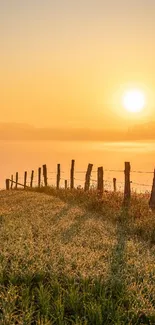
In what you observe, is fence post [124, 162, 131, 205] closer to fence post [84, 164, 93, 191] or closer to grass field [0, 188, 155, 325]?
grass field [0, 188, 155, 325]

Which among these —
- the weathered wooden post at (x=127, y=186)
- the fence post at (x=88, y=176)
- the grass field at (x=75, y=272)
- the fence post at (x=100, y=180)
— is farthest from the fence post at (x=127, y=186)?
the fence post at (x=88, y=176)

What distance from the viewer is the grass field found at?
6906 millimetres

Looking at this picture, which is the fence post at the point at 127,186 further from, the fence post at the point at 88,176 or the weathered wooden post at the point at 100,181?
the fence post at the point at 88,176

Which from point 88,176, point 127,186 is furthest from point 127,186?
point 88,176

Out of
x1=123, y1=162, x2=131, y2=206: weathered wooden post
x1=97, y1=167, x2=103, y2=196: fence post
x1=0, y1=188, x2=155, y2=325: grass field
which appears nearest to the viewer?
x1=0, y1=188, x2=155, y2=325: grass field

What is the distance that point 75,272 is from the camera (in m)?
8.70

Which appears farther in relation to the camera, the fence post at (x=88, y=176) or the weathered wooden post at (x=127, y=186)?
the fence post at (x=88, y=176)

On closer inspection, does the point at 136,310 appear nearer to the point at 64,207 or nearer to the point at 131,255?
the point at 131,255

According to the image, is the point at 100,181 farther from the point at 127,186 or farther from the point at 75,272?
the point at 75,272

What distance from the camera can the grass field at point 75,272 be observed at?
6.91m

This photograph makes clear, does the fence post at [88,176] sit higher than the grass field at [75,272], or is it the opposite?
the fence post at [88,176]

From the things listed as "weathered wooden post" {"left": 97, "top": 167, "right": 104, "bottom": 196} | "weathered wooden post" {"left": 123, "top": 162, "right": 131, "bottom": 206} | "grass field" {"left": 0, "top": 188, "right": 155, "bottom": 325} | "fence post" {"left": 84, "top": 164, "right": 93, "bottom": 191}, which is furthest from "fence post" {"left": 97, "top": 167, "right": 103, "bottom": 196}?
"grass field" {"left": 0, "top": 188, "right": 155, "bottom": 325}

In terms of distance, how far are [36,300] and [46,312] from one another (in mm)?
775

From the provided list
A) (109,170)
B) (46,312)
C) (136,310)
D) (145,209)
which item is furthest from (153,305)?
(109,170)
